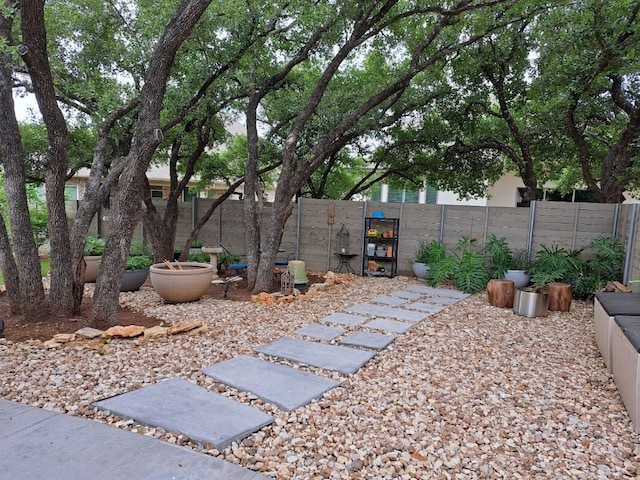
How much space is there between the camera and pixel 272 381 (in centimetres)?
286

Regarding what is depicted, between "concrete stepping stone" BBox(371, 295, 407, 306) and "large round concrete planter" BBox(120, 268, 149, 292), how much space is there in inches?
141

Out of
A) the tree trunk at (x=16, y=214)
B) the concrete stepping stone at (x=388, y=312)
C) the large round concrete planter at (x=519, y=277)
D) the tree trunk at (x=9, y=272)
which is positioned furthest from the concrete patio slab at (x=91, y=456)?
the large round concrete planter at (x=519, y=277)

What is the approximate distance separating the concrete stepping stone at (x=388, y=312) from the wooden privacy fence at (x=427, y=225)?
2.92m

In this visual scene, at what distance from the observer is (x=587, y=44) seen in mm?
6527

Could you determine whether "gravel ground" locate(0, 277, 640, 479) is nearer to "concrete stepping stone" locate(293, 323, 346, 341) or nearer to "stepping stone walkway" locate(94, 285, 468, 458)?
"stepping stone walkway" locate(94, 285, 468, 458)

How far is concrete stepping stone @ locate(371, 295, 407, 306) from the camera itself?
18.8 ft

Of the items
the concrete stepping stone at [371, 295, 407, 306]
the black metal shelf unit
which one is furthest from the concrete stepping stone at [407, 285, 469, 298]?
the black metal shelf unit

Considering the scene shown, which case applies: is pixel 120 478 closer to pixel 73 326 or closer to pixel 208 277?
pixel 73 326

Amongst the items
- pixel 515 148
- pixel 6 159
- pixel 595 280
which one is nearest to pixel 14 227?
pixel 6 159

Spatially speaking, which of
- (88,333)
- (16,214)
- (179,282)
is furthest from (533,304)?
(16,214)

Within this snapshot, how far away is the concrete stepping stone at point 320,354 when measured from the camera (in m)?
3.24

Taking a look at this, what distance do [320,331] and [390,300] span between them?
78.7 inches

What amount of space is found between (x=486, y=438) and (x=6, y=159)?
471 cm

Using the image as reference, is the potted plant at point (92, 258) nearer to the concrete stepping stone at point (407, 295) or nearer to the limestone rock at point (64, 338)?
the limestone rock at point (64, 338)
